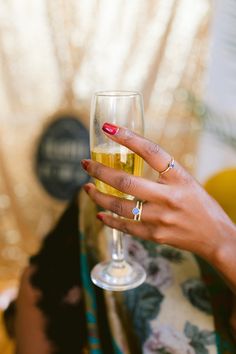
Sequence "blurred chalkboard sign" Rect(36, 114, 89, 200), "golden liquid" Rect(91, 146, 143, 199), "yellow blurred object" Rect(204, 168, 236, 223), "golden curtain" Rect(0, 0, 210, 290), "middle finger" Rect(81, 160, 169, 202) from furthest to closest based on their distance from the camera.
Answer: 1. "blurred chalkboard sign" Rect(36, 114, 89, 200)
2. "golden curtain" Rect(0, 0, 210, 290)
3. "yellow blurred object" Rect(204, 168, 236, 223)
4. "golden liquid" Rect(91, 146, 143, 199)
5. "middle finger" Rect(81, 160, 169, 202)

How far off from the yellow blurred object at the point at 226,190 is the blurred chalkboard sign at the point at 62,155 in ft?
5.91

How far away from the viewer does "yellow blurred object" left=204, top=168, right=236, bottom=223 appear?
0.88 meters

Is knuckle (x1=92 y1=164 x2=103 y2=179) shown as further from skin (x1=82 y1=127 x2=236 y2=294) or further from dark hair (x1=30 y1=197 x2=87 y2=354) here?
dark hair (x1=30 y1=197 x2=87 y2=354)

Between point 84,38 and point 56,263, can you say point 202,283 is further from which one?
point 84,38

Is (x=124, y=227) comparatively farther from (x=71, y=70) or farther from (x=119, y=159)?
(x=71, y=70)

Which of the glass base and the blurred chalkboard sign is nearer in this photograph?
the glass base

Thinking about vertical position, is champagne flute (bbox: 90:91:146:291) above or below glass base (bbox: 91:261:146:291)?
above

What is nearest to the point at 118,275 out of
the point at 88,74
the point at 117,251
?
the point at 117,251

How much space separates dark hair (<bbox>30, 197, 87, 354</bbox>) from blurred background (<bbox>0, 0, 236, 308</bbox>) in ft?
5.24

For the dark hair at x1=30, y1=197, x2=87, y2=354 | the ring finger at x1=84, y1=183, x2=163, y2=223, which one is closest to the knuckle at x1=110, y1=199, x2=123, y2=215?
the ring finger at x1=84, y1=183, x2=163, y2=223

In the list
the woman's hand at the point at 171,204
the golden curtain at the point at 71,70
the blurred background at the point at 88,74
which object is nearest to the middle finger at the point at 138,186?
the woman's hand at the point at 171,204

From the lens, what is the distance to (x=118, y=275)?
0.83m

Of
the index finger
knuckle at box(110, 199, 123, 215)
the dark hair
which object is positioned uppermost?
the index finger

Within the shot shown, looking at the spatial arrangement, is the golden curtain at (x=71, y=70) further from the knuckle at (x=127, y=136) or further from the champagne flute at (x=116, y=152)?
the knuckle at (x=127, y=136)
